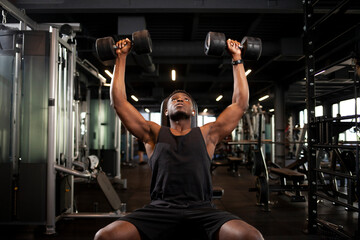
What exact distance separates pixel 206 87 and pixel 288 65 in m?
3.84

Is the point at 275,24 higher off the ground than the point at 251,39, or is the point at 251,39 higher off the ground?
the point at 275,24

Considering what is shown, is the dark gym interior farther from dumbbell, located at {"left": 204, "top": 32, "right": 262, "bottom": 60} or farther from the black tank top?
the black tank top

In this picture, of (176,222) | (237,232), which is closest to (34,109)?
(176,222)

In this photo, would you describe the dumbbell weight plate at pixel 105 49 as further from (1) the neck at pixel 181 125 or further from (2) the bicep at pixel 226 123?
(2) the bicep at pixel 226 123

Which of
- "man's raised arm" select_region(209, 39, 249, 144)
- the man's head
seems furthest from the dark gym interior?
the man's head

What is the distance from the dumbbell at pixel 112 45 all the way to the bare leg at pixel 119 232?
0.84m

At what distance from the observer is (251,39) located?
146 cm

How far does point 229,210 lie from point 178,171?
213 cm

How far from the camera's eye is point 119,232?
1.04 m

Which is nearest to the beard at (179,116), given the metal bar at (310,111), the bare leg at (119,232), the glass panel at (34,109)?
the bare leg at (119,232)

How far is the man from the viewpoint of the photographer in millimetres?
1083

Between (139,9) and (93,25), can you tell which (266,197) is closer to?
(139,9)

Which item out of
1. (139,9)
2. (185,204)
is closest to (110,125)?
(139,9)

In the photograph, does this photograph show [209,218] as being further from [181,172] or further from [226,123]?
[226,123]
